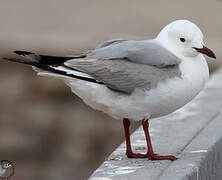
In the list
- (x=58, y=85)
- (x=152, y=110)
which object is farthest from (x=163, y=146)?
(x=58, y=85)

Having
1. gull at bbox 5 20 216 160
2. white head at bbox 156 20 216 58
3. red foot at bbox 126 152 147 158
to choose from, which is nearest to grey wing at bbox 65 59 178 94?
gull at bbox 5 20 216 160

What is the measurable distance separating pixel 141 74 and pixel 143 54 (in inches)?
5.2

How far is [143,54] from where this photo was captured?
5477mm

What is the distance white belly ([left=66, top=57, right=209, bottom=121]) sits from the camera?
5.40 meters

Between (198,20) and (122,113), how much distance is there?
20.9 feet

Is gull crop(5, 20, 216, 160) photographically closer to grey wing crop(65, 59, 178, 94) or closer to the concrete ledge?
grey wing crop(65, 59, 178, 94)

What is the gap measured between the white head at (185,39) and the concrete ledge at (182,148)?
2.09 feet

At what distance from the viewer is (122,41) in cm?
570

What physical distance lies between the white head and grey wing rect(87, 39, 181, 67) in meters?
0.06

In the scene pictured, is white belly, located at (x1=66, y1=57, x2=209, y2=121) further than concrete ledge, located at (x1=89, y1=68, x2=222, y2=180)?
Yes

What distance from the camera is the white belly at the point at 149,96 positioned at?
5.40 metres

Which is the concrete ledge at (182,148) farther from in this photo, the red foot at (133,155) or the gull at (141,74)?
the gull at (141,74)

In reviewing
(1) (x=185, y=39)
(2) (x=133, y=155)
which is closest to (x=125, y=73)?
(1) (x=185, y=39)

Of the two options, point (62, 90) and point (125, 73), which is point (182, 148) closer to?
point (125, 73)
